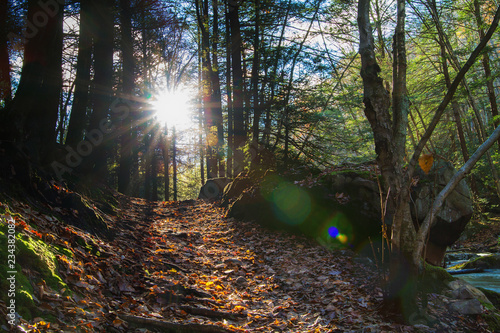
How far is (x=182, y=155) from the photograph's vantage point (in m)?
23.3

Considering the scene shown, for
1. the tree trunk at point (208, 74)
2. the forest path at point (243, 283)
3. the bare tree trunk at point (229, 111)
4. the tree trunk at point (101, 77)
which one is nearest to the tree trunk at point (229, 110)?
the bare tree trunk at point (229, 111)

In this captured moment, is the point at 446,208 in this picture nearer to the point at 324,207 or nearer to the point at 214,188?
the point at 324,207

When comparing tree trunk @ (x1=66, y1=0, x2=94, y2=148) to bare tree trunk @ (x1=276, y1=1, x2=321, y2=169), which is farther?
bare tree trunk @ (x1=276, y1=1, x2=321, y2=169)

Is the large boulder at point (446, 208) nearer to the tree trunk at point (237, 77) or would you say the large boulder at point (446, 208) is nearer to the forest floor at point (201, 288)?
the forest floor at point (201, 288)

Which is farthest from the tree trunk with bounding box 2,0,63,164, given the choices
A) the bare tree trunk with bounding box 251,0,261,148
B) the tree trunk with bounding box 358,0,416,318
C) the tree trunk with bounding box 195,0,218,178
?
the tree trunk with bounding box 195,0,218,178

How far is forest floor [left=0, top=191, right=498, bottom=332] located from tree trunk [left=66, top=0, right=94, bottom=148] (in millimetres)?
2932

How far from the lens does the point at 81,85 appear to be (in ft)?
27.3

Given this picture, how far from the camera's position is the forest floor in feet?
9.70

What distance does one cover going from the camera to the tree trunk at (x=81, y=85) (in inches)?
299

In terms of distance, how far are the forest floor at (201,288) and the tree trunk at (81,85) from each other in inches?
115

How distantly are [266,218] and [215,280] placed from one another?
3.65m

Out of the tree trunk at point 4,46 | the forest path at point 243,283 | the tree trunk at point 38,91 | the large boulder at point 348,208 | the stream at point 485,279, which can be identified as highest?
the tree trunk at point 4,46

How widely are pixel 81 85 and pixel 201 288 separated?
270 inches

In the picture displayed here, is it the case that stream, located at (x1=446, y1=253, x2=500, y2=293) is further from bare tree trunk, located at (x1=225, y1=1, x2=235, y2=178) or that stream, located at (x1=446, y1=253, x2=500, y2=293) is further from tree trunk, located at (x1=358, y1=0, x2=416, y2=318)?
bare tree trunk, located at (x1=225, y1=1, x2=235, y2=178)
